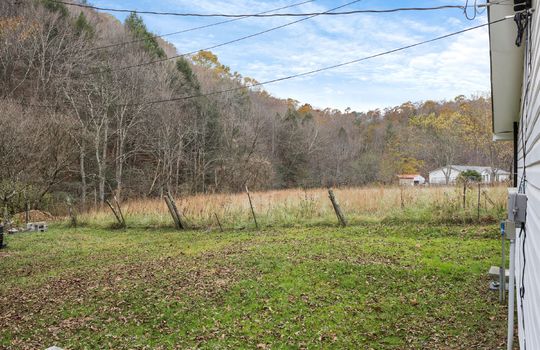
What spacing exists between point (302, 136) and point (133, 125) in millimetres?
20952

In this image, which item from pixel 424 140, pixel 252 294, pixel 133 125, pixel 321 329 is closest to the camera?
pixel 321 329

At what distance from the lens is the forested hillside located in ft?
62.1

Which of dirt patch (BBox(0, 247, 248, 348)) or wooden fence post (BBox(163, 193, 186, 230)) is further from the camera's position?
wooden fence post (BBox(163, 193, 186, 230))

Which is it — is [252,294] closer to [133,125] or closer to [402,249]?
[402,249]

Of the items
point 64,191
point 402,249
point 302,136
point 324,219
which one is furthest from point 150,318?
point 302,136

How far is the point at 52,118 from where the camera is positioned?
62.9 ft

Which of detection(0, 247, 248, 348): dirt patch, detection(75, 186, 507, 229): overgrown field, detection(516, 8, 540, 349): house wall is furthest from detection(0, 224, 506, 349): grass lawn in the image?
detection(516, 8, 540, 349): house wall

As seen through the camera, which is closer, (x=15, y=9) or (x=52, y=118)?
(x=52, y=118)

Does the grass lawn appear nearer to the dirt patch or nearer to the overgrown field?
the dirt patch

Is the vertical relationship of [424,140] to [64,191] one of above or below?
above

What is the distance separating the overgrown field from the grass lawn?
4.80 feet

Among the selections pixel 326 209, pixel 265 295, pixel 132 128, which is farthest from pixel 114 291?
pixel 132 128

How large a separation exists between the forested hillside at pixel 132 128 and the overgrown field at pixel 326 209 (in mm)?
4572

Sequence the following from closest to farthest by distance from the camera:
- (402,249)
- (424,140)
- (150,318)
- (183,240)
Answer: (150,318) → (402,249) → (183,240) → (424,140)
